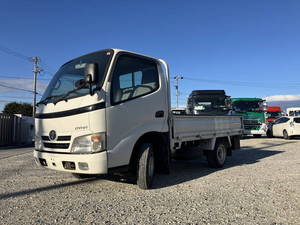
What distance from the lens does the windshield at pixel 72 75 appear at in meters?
4.14

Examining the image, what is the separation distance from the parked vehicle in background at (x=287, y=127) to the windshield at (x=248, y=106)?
2.06m

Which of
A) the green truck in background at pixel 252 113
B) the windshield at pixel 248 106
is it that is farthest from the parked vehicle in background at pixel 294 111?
the windshield at pixel 248 106

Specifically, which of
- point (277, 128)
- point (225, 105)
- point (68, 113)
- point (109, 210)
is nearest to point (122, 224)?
point (109, 210)

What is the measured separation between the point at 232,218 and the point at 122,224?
1.50 metres

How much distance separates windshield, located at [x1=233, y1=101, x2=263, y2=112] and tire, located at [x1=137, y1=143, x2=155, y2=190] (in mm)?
13419

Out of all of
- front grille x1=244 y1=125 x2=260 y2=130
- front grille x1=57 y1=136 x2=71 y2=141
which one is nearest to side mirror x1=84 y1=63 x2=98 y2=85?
front grille x1=57 y1=136 x2=71 y2=141

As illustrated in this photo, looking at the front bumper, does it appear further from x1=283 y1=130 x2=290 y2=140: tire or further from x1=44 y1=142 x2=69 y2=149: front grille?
x1=283 y1=130 x2=290 y2=140: tire

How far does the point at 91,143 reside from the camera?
3791mm

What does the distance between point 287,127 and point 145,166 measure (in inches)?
595

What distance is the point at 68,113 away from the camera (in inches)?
157

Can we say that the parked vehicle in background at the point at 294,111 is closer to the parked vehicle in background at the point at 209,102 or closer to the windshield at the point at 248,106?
the windshield at the point at 248,106

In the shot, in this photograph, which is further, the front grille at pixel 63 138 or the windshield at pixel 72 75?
the windshield at pixel 72 75

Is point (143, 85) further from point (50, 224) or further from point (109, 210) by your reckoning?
point (50, 224)

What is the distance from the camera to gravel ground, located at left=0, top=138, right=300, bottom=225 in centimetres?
334
